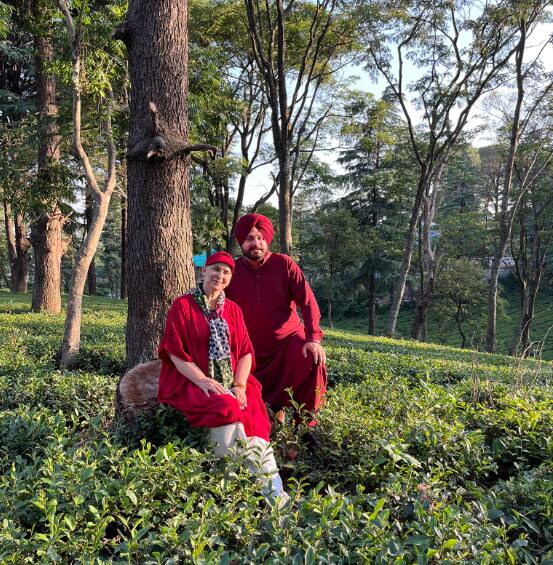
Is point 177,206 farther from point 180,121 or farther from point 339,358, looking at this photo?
point 339,358

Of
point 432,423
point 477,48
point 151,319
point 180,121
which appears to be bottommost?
point 432,423

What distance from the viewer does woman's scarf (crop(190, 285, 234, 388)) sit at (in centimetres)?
311

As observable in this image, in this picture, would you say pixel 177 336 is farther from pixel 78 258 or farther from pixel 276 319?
pixel 78 258

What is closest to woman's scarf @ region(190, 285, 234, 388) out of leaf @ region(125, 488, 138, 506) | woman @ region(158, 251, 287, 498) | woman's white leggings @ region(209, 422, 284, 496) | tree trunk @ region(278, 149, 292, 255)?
woman @ region(158, 251, 287, 498)

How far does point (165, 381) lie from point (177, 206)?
148 centimetres

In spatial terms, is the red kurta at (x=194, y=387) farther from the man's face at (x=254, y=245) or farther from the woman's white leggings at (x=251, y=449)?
the man's face at (x=254, y=245)

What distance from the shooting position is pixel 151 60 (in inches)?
152

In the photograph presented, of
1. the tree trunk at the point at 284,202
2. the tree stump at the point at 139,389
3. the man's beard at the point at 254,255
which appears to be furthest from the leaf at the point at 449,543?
the tree trunk at the point at 284,202

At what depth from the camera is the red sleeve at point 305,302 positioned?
12.3 feet

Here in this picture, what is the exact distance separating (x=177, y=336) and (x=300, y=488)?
1151mm

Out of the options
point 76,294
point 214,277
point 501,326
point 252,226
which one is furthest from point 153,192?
point 501,326

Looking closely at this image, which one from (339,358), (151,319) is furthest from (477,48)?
(151,319)

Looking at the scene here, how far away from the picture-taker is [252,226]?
3.70 meters

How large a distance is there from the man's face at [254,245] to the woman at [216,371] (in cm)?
54
